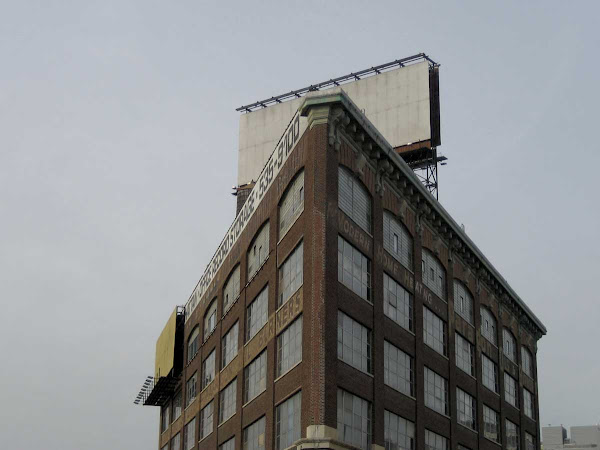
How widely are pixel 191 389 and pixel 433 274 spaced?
19887 mm

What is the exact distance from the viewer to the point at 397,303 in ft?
139

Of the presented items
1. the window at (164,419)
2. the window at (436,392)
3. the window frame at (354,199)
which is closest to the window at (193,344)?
the window at (164,419)

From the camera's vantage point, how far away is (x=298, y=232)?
126ft

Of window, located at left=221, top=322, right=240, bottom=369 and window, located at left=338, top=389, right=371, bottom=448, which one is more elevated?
window, located at left=221, top=322, right=240, bottom=369

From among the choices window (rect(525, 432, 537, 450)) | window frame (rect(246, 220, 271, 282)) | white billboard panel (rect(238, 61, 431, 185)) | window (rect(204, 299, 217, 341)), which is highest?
white billboard panel (rect(238, 61, 431, 185))

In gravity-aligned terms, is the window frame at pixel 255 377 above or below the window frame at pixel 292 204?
below

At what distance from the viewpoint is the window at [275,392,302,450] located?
1414 inches

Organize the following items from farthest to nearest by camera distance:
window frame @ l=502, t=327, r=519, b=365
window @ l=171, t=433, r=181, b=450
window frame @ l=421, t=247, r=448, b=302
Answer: window @ l=171, t=433, r=181, b=450
window frame @ l=502, t=327, r=519, b=365
window frame @ l=421, t=247, r=448, b=302

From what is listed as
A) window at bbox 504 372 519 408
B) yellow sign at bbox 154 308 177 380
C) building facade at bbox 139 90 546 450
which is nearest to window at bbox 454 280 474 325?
building facade at bbox 139 90 546 450

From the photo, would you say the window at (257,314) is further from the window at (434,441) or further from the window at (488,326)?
the window at (488,326)

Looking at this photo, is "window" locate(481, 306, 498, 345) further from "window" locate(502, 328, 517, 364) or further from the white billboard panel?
the white billboard panel

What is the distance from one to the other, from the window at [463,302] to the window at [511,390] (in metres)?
7.00

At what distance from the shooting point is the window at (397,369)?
132 feet

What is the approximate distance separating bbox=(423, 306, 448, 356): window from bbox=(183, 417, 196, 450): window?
17818 millimetres
